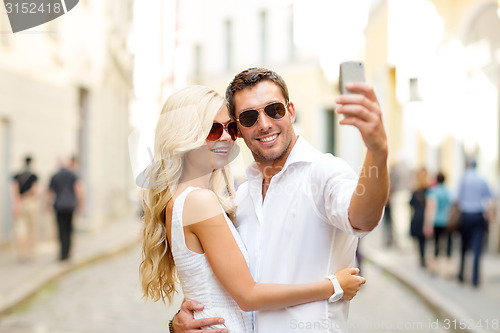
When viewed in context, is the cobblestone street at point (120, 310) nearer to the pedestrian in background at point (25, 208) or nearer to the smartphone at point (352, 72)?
the pedestrian in background at point (25, 208)

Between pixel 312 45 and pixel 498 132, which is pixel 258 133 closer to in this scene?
pixel 312 45

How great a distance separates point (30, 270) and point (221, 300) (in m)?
7.30

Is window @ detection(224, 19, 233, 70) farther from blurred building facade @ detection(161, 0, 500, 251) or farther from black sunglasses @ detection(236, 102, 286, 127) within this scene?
black sunglasses @ detection(236, 102, 286, 127)

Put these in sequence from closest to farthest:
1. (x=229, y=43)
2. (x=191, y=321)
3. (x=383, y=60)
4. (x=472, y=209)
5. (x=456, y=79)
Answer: (x=191, y=321), (x=229, y=43), (x=383, y=60), (x=472, y=209), (x=456, y=79)

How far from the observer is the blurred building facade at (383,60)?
352cm

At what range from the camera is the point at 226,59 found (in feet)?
12.3

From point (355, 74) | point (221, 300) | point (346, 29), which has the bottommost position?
point (221, 300)

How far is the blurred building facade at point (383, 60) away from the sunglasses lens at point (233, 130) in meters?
0.17

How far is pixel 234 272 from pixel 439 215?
7.43 meters

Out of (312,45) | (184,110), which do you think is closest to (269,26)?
(312,45)

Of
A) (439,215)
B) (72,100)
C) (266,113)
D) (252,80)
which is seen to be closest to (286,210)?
(266,113)

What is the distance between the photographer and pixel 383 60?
5.59 metres

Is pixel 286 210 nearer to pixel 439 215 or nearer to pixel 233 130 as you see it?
pixel 233 130

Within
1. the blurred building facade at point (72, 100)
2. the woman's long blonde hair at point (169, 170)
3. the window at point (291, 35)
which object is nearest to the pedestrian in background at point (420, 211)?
the blurred building facade at point (72, 100)
